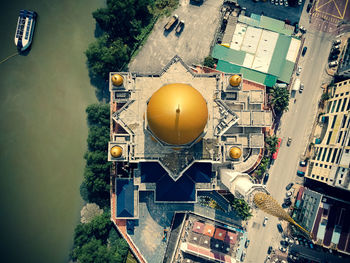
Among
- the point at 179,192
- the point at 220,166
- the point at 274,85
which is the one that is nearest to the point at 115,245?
the point at 179,192

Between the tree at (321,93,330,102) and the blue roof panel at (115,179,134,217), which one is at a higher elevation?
the tree at (321,93,330,102)

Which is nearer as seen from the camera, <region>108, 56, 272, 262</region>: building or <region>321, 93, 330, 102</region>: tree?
<region>108, 56, 272, 262</region>: building

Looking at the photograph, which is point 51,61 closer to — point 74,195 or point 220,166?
point 74,195

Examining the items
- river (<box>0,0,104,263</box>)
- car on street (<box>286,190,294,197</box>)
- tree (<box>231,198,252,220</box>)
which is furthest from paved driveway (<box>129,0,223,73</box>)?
car on street (<box>286,190,294,197</box>)

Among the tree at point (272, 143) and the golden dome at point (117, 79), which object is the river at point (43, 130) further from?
the tree at point (272, 143)

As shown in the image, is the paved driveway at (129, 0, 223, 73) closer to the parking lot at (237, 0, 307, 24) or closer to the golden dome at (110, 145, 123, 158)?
the parking lot at (237, 0, 307, 24)

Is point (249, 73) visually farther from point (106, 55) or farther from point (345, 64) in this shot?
point (106, 55)

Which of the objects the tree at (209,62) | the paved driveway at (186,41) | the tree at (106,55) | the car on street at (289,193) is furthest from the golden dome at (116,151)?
the car on street at (289,193)

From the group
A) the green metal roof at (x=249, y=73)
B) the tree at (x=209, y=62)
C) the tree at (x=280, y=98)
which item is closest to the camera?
the tree at (x=280, y=98)
